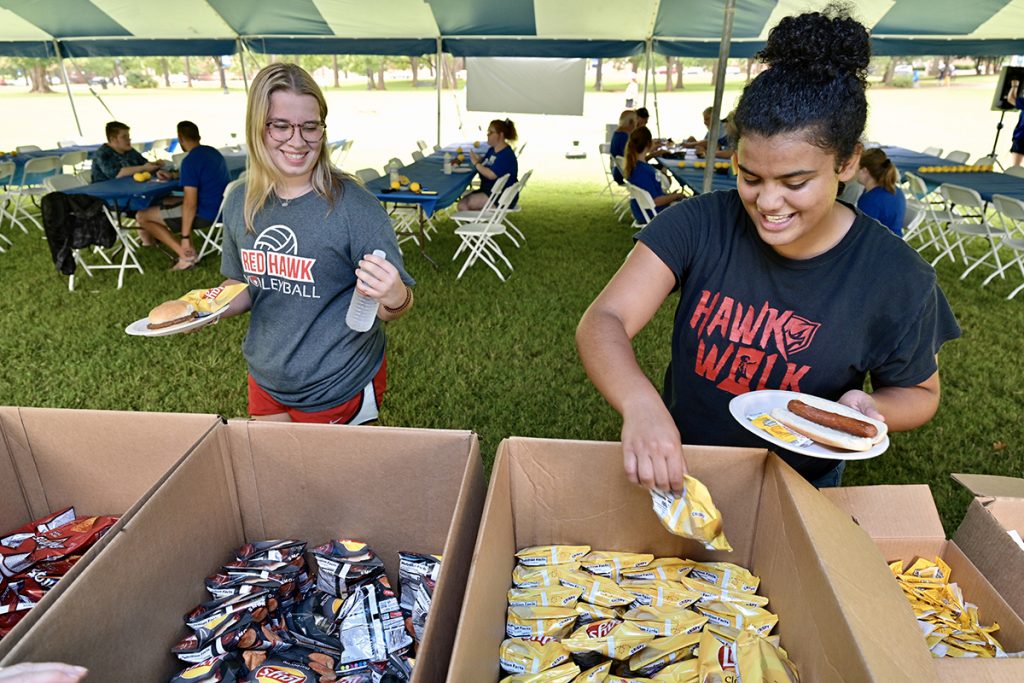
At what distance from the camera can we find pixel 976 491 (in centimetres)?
136

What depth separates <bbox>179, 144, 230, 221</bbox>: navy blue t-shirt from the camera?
6.13 m

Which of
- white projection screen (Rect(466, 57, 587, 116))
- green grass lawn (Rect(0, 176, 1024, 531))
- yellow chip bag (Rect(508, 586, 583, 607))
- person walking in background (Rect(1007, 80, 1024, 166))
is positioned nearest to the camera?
yellow chip bag (Rect(508, 586, 583, 607))

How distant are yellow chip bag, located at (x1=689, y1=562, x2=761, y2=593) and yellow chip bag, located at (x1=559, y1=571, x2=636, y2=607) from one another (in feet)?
0.51

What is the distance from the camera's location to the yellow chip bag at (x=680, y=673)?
102 cm

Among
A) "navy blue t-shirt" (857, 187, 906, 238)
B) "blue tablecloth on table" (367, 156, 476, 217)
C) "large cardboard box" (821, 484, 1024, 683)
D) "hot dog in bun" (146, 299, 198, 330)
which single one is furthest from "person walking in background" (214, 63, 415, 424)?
"navy blue t-shirt" (857, 187, 906, 238)

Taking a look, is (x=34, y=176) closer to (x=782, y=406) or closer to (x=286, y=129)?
(x=286, y=129)

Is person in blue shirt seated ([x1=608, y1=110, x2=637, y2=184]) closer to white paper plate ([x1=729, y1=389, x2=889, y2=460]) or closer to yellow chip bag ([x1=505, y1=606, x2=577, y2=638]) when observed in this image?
white paper plate ([x1=729, y1=389, x2=889, y2=460])

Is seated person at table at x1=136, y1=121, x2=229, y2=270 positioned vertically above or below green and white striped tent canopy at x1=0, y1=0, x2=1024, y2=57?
below

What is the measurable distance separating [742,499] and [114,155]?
7940mm

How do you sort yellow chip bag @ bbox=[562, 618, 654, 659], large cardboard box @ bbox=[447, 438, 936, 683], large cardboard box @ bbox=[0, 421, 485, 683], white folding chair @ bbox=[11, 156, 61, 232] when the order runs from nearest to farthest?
large cardboard box @ bbox=[447, 438, 936, 683]
large cardboard box @ bbox=[0, 421, 485, 683]
yellow chip bag @ bbox=[562, 618, 654, 659]
white folding chair @ bbox=[11, 156, 61, 232]

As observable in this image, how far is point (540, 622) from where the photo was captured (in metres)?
1.13

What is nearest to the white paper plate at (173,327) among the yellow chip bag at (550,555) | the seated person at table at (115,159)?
the yellow chip bag at (550,555)

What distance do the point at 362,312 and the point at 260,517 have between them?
56cm

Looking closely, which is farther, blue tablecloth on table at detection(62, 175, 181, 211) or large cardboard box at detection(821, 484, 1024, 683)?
blue tablecloth on table at detection(62, 175, 181, 211)
